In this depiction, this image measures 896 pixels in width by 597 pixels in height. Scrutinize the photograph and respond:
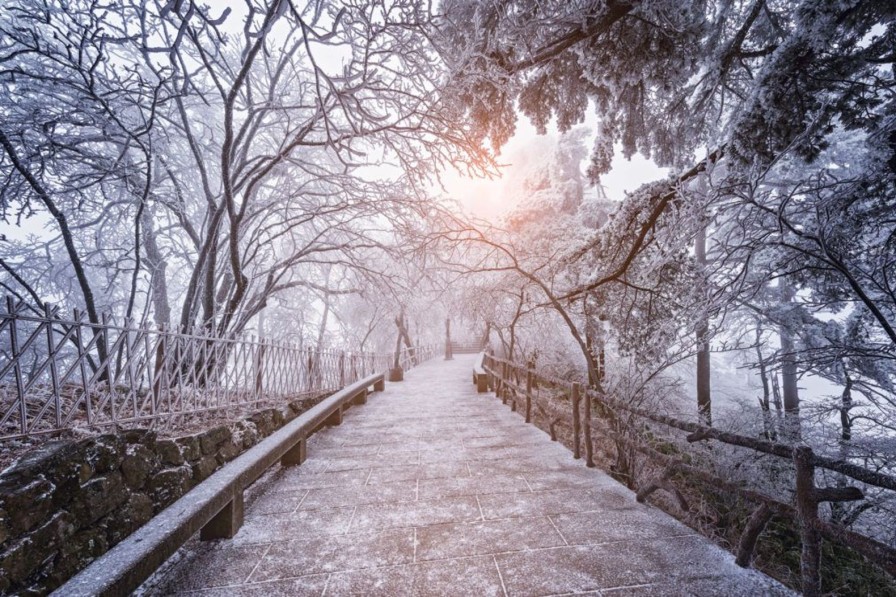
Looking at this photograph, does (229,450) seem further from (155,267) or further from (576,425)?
(155,267)

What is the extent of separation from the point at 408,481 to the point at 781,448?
3.52 metres

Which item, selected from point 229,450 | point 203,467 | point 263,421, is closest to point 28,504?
point 203,467

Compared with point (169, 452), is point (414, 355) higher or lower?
lower

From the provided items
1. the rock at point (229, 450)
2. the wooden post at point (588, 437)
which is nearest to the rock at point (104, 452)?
the rock at point (229, 450)

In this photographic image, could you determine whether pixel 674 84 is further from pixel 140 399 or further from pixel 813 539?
pixel 140 399

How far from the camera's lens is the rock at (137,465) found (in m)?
2.74

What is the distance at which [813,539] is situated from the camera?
2.21m

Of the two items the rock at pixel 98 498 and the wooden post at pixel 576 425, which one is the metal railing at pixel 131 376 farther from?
the wooden post at pixel 576 425

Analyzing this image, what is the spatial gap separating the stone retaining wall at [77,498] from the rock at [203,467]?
13 cm

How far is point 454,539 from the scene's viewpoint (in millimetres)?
2844

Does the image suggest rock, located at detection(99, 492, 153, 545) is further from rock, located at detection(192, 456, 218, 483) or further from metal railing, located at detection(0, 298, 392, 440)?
metal railing, located at detection(0, 298, 392, 440)

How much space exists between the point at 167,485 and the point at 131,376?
114 cm

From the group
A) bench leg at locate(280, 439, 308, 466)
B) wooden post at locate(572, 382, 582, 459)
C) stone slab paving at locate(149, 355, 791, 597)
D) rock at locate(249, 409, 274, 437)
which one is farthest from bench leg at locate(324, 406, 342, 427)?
wooden post at locate(572, 382, 582, 459)

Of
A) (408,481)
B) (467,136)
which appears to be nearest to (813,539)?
(408,481)
